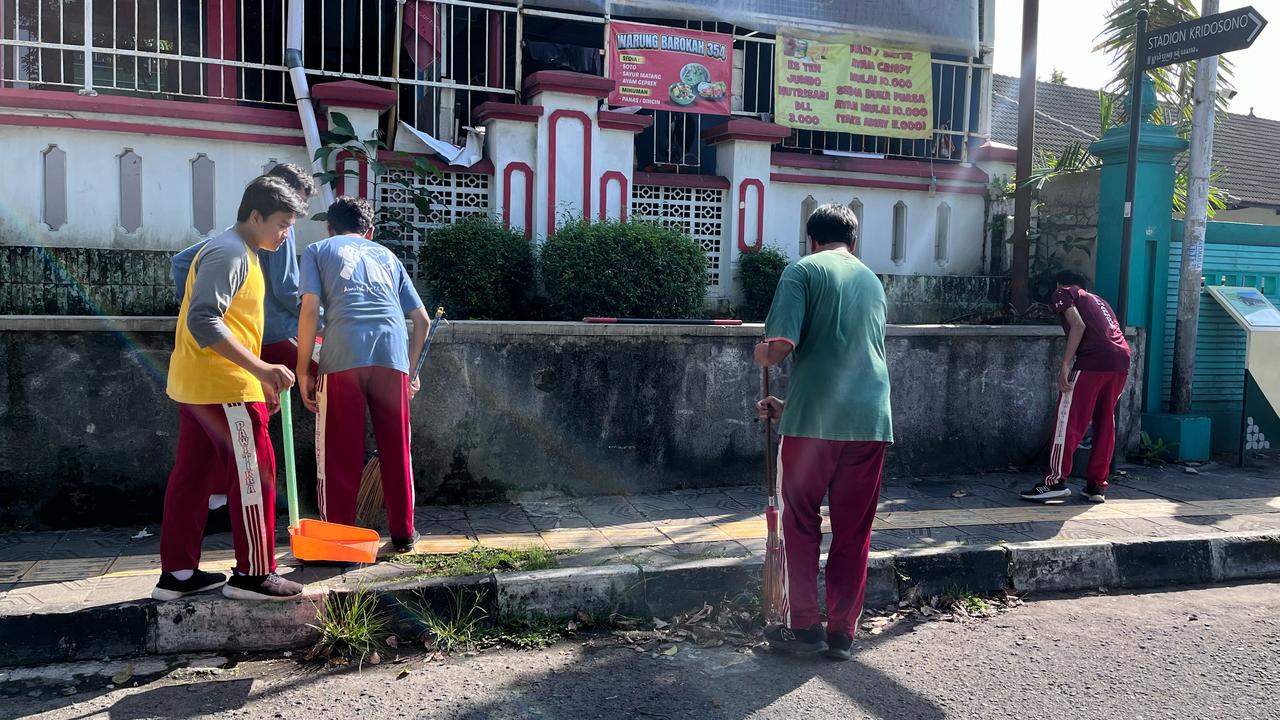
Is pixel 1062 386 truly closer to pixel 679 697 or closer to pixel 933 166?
pixel 933 166

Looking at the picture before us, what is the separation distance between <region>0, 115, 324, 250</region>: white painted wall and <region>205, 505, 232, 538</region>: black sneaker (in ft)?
8.33

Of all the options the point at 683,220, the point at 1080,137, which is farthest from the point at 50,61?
the point at 1080,137

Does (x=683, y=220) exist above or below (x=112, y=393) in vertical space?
above

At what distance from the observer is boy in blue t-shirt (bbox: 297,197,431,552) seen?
14.9 ft

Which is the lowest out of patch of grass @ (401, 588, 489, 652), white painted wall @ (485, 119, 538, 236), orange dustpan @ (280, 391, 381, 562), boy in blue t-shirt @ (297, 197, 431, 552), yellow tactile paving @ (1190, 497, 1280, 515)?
patch of grass @ (401, 588, 489, 652)

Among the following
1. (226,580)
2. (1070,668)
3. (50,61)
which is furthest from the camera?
(50,61)

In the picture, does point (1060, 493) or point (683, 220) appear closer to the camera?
point (1060, 493)

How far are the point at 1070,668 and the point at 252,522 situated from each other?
332cm

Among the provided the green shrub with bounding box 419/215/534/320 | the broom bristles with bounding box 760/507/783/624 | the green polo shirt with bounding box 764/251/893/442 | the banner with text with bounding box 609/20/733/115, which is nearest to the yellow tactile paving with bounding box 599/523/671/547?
the broom bristles with bounding box 760/507/783/624

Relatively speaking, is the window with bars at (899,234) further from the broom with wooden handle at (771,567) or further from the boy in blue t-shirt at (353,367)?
the boy in blue t-shirt at (353,367)

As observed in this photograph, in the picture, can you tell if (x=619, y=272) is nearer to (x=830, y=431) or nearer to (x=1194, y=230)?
(x=830, y=431)

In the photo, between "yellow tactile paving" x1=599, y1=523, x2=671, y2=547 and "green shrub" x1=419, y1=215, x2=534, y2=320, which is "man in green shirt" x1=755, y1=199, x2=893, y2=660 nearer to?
"yellow tactile paving" x1=599, y1=523, x2=671, y2=547

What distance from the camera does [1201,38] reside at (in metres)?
6.81

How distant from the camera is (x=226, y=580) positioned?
4191 millimetres
